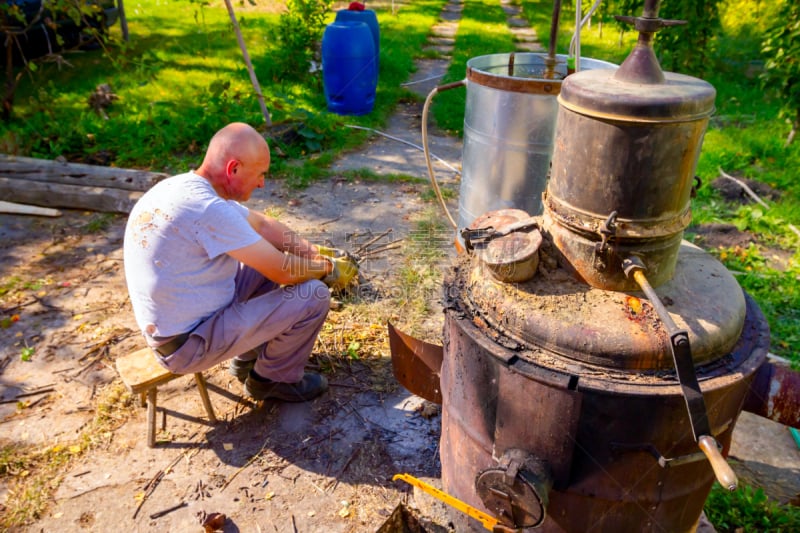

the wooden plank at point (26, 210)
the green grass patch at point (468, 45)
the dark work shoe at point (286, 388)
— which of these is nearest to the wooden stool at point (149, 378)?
the dark work shoe at point (286, 388)

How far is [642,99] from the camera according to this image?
1737 millimetres

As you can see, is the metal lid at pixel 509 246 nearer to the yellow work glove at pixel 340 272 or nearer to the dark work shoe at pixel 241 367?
the yellow work glove at pixel 340 272

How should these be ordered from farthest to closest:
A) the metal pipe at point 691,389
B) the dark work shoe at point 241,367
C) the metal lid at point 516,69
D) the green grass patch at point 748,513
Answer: the dark work shoe at point 241,367 → the metal lid at point 516,69 → the green grass patch at point 748,513 → the metal pipe at point 691,389

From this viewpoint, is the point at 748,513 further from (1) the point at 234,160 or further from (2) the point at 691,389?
(1) the point at 234,160

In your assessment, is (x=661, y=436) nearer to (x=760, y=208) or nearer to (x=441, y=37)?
(x=760, y=208)

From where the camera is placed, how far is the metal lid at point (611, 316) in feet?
6.10

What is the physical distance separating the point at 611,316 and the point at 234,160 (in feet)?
5.95

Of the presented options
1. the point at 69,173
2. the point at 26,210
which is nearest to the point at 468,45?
the point at 69,173

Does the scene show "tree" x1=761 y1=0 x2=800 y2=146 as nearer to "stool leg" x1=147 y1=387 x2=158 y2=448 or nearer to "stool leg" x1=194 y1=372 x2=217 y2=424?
"stool leg" x1=194 y1=372 x2=217 y2=424

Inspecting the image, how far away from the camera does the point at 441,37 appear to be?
13273 millimetres

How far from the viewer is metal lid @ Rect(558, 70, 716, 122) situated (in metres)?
1.73

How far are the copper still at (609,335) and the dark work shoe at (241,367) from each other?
1.66 metres

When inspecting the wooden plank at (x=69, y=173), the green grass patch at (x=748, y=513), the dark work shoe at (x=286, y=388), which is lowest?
the green grass patch at (x=748, y=513)

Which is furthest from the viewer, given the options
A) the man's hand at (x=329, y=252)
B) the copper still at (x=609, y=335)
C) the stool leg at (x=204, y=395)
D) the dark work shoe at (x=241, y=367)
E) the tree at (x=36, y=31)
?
the tree at (x=36, y=31)
